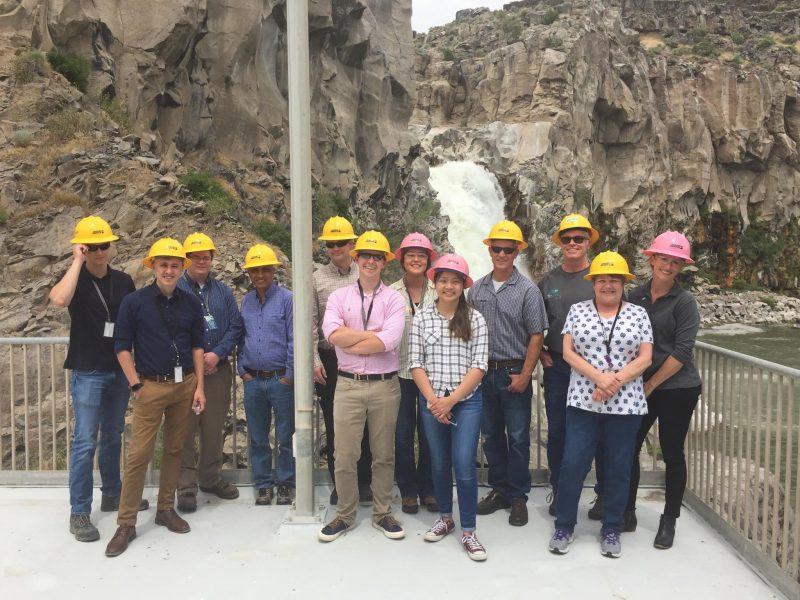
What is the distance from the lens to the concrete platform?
13.4 ft

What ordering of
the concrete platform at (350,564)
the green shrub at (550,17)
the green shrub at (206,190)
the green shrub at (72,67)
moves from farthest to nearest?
the green shrub at (550,17)
the green shrub at (206,190)
the green shrub at (72,67)
the concrete platform at (350,564)

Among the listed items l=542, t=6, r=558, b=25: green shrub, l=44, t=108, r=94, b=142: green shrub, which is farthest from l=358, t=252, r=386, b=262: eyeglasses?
l=542, t=6, r=558, b=25: green shrub

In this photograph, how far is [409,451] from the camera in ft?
17.0

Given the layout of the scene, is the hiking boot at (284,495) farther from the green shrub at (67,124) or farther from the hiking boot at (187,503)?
the green shrub at (67,124)

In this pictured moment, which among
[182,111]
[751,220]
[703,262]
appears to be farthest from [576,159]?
[182,111]

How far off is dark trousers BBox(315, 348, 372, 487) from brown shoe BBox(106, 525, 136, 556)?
5.37 feet

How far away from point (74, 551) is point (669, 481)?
447 centimetres

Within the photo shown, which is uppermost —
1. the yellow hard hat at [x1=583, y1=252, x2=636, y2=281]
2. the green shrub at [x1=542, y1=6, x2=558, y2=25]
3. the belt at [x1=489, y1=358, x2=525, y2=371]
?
the green shrub at [x1=542, y1=6, x2=558, y2=25]

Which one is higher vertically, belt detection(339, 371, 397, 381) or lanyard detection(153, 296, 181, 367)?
lanyard detection(153, 296, 181, 367)

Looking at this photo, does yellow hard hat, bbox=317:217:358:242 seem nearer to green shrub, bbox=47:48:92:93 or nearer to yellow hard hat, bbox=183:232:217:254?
yellow hard hat, bbox=183:232:217:254

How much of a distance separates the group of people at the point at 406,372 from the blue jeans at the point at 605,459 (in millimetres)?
11

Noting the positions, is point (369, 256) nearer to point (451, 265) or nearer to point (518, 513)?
point (451, 265)

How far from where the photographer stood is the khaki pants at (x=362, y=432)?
4.69 m

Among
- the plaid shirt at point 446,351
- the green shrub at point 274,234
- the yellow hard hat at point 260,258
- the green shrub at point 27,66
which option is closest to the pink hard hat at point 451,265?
the plaid shirt at point 446,351
